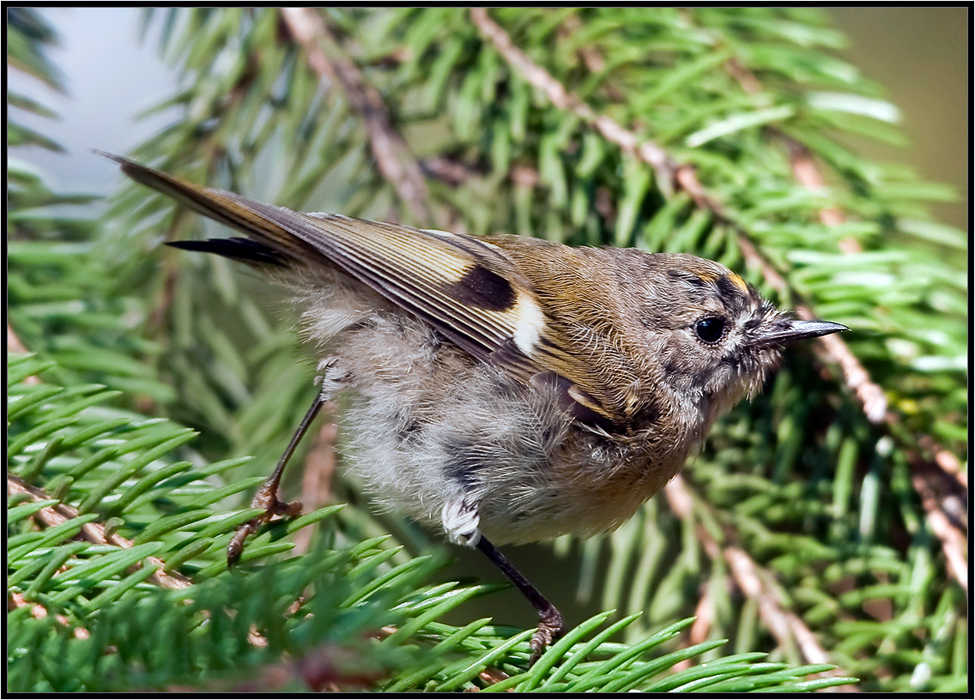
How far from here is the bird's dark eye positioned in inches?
58.6

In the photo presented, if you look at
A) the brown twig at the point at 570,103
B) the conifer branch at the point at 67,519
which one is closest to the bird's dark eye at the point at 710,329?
the brown twig at the point at 570,103

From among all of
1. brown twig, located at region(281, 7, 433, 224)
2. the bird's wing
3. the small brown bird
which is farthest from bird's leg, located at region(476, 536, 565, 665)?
brown twig, located at region(281, 7, 433, 224)

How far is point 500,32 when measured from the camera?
62.7 inches

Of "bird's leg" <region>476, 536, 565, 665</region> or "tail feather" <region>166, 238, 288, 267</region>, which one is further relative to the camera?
"tail feather" <region>166, 238, 288, 267</region>

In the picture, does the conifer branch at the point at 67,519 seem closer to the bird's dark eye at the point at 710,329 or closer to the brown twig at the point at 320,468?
the brown twig at the point at 320,468

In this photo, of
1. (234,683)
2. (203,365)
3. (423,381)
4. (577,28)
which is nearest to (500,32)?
(577,28)

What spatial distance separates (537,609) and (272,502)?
0.46 meters

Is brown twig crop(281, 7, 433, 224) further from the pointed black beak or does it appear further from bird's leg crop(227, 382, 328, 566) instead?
the pointed black beak

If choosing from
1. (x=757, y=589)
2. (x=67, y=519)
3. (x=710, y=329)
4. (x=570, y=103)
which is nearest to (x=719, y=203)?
(x=710, y=329)

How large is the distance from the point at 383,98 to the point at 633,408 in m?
0.85

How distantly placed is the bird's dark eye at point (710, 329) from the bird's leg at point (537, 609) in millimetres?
550

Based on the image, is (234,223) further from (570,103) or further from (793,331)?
(793,331)

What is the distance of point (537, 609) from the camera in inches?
49.2

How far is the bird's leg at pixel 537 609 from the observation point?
1.09 meters
